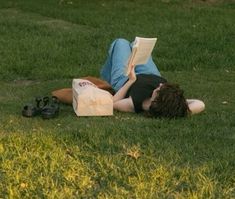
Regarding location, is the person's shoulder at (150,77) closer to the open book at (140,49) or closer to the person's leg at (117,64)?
the open book at (140,49)

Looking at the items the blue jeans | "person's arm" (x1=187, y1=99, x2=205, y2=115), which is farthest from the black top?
the blue jeans

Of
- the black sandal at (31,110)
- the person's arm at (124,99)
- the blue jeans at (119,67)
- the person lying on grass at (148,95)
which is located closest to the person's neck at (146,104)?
the person lying on grass at (148,95)

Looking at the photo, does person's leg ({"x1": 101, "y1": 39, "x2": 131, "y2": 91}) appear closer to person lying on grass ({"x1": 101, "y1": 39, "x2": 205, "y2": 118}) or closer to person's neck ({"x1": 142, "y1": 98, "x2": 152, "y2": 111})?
person lying on grass ({"x1": 101, "y1": 39, "x2": 205, "y2": 118})

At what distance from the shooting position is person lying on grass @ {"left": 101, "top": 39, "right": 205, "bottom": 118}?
534 centimetres

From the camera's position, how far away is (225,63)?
337 inches

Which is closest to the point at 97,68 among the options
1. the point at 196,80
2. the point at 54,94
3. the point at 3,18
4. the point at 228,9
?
the point at 196,80

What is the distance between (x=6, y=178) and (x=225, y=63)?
5220mm

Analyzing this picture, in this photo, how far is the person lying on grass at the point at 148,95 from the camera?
17.5ft

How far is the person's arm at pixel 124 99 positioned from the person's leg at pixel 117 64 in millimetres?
454

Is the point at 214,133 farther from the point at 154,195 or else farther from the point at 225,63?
the point at 225,63

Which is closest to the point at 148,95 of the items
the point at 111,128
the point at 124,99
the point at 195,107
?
the point at 124,99

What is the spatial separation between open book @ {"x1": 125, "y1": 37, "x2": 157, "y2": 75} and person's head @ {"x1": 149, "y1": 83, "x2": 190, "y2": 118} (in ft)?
1.03

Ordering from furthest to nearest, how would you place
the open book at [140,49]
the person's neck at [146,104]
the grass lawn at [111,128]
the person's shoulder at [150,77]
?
the person's shoulder at [150,77] → the person's neck at [146,104] → the open book at [140,49] → the grass lawn at [111,128]

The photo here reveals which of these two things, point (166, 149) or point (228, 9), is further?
point (228, 9)
